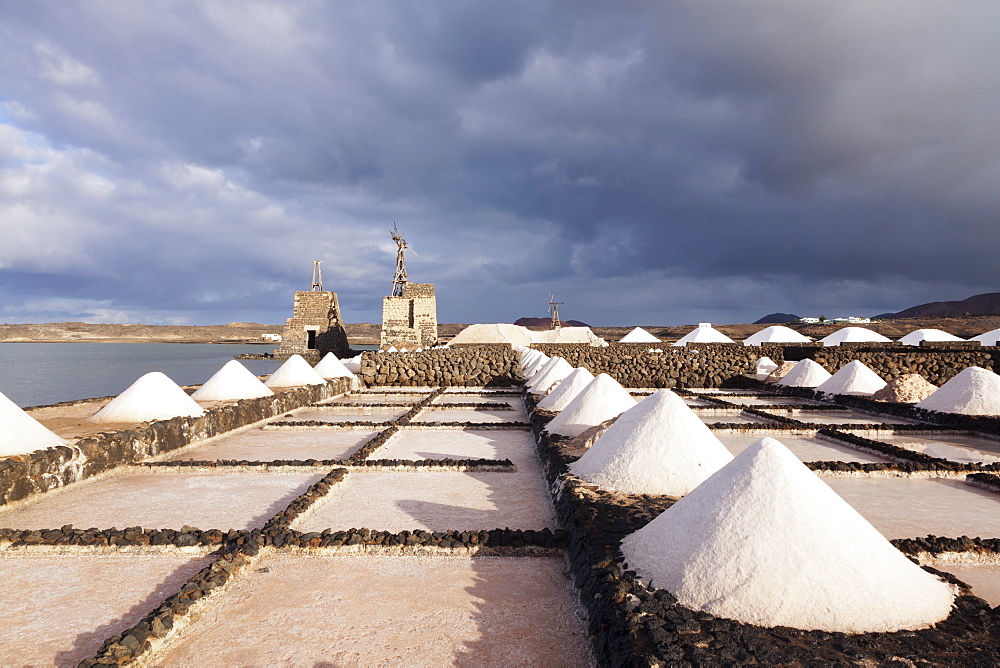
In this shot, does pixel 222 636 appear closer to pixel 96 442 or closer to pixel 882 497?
pixel 96 442

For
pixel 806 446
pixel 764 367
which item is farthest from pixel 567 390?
pixel 764 367

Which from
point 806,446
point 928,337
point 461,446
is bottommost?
point 806,446

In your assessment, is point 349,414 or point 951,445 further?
point 349,414

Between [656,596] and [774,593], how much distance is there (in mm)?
483

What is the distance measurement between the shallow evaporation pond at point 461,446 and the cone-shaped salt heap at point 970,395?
6.79 meters

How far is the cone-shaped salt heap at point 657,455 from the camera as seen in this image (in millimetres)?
4195

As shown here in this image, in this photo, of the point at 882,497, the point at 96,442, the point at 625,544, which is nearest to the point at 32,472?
the point at 96,442

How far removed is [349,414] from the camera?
1016 centimetres

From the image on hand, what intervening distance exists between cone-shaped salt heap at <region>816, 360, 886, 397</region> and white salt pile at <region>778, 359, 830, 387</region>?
970 mm

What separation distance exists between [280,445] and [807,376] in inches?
474

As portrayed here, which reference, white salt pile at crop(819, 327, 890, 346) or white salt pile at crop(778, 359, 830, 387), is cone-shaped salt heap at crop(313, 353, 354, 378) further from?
white salt pile at crop(819, 327, 890, 346)

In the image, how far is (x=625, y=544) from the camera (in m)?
2.98

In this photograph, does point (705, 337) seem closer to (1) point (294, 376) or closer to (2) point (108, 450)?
(1) point (294, 376)

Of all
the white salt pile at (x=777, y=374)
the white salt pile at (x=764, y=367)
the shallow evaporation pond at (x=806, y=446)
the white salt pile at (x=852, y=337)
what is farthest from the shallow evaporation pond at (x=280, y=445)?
the white salt pile at (x=852, y=337)
